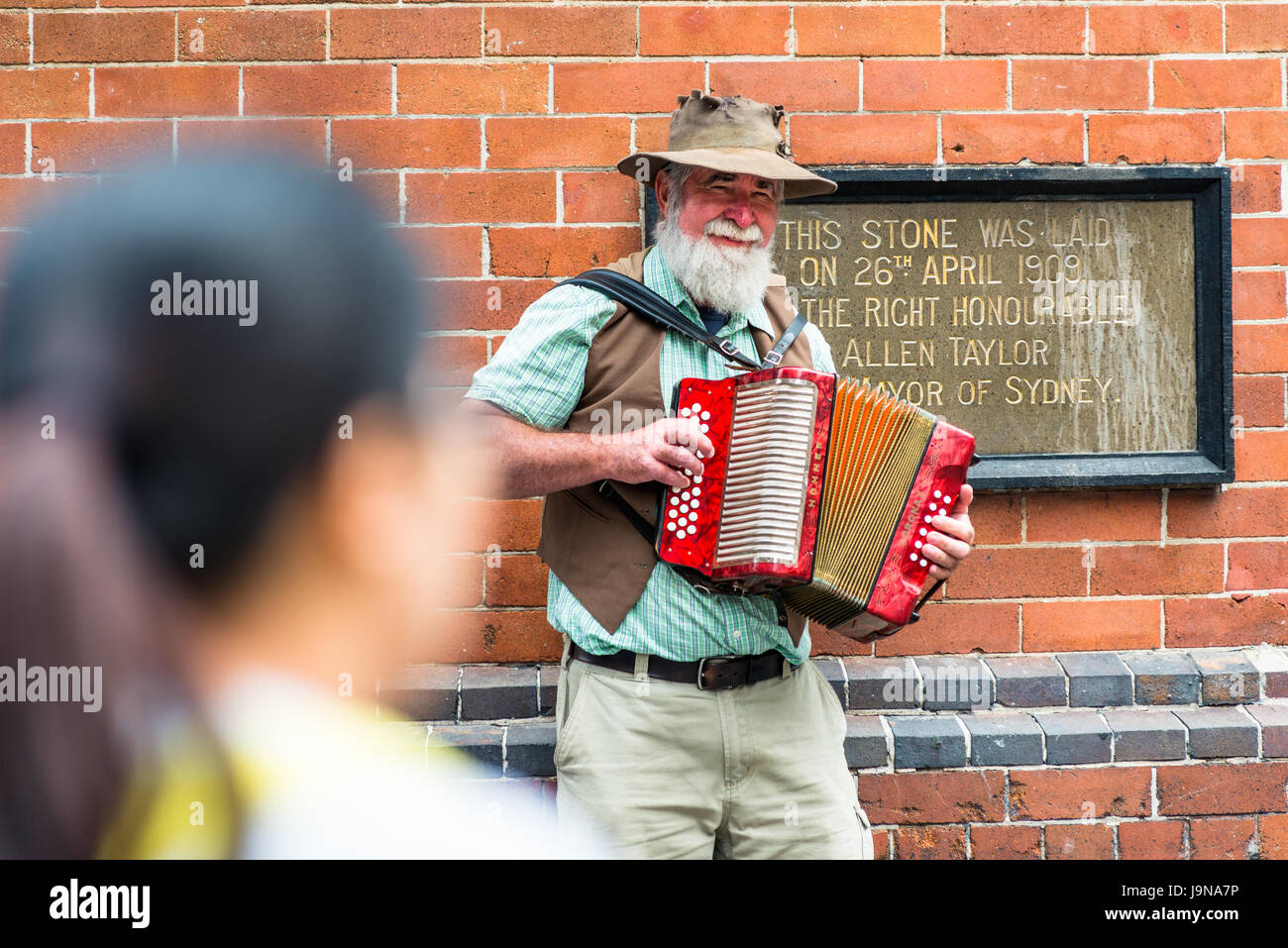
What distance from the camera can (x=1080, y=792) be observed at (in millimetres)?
2773

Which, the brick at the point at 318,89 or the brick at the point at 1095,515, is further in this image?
the brick at the point at 1095,515

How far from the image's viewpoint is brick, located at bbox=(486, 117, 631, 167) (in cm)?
270

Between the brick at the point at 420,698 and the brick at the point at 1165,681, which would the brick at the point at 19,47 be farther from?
the brick at the point at 1165,681

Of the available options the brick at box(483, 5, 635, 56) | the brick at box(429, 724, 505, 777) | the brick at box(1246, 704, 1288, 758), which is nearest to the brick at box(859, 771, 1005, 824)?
the brick at box(1246, 704, 1288, 758)

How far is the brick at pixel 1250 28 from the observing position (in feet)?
9.24

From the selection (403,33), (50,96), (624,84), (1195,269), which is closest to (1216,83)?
(1195,269)

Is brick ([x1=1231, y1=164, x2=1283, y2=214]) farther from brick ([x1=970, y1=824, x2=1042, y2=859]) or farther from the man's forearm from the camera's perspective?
the man's forearm

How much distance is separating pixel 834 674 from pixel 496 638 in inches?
35.1

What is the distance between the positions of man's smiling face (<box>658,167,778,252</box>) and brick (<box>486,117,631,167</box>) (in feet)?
1.91

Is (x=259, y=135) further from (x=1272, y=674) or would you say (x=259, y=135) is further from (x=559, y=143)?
(x=1272, y=674)

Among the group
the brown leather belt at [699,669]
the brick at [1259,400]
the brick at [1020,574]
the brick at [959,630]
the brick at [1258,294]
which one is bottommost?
the brick at [959,630]

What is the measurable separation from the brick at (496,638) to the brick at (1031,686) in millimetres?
1182

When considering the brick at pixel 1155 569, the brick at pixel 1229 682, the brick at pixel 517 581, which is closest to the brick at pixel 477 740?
the brick at pixel 517 581

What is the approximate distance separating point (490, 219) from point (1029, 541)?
1.67 meters
